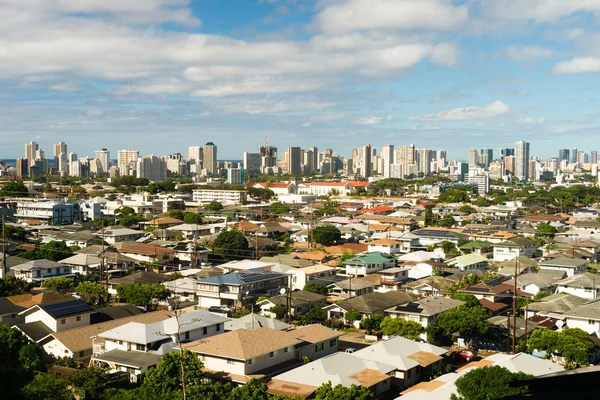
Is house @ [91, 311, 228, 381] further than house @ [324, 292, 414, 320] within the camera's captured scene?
No

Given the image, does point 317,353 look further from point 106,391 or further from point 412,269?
point 412,269

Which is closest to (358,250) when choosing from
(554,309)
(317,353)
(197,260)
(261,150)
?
(197,260)

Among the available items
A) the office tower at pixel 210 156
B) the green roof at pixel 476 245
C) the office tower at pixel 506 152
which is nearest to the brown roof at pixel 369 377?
the green roof at pixel 476 245

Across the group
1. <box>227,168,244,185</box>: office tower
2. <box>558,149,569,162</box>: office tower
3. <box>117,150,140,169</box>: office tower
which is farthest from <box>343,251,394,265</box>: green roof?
<box>558,149,569,162</box>: office tower

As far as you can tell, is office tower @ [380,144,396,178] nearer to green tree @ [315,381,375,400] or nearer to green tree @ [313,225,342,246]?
green tree @ [313,225,342,246]

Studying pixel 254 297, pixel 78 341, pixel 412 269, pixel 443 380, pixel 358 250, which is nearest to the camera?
pixel 443 380

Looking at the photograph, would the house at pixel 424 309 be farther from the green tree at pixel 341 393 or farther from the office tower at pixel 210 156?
the office tower at pixel 210 156
